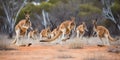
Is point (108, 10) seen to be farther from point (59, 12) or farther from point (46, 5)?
point (46, 5)

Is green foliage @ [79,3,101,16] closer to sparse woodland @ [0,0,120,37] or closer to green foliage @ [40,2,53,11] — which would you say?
sparse woodland @ [0,0,120,37]

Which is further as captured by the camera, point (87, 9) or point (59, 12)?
point (59, 12)

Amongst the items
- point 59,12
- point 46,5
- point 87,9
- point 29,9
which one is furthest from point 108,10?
point 29,9

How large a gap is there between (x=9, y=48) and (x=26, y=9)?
6.13 meters

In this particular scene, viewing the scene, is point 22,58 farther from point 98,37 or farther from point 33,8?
point 33,8

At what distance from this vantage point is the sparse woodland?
1253cm

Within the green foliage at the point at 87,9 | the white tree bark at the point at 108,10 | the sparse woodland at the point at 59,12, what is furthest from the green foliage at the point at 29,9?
the white tree bark at the point at 108,10

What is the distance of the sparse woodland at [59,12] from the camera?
12531mm

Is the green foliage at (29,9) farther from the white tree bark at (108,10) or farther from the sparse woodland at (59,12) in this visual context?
the white tree bark at (108,10)

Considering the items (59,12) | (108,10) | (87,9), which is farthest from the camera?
(59,12)

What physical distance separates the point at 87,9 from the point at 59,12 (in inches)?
61.5

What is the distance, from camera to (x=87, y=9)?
1286cm

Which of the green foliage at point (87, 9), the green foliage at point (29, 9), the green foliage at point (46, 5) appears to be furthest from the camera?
the green foliage at point (46, 5)

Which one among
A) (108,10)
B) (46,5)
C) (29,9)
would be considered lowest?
(108,10)
